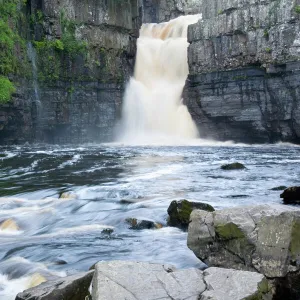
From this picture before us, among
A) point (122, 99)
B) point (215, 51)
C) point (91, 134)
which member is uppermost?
point (215, 51)

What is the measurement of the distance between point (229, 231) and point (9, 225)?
537cm

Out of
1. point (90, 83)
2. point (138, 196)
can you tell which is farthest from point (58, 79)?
point (138, 196)

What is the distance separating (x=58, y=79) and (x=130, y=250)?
94.0ft

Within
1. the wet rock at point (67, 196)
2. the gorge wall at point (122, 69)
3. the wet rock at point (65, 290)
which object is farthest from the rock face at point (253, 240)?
the gorge wall at point (122, 69)

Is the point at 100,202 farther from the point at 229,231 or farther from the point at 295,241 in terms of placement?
the point at 295,241

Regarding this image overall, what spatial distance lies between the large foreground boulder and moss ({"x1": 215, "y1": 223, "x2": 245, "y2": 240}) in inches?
36.8

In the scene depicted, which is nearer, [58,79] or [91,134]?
[58,79]

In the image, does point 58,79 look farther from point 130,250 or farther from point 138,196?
point 130,250

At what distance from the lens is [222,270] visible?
410cm

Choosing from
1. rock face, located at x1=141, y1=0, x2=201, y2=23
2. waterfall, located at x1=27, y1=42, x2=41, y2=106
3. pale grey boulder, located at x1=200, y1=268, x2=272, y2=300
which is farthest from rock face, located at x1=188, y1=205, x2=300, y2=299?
rock face, located at x1=141, y1=0, x2=201, y2=23

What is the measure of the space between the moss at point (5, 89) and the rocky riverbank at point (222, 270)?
23572 mm

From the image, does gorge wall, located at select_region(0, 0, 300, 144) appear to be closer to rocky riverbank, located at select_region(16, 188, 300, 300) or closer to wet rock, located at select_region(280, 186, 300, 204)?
wet rock, located at select_region(280, 186, 300, 204)

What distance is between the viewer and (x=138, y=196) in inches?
444

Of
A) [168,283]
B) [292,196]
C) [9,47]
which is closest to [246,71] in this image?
[9,47]
